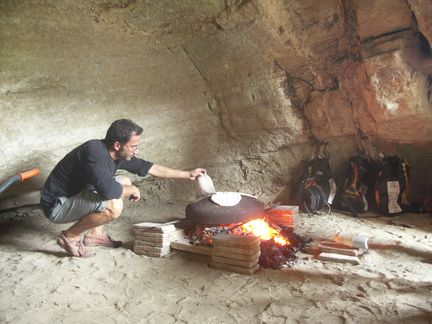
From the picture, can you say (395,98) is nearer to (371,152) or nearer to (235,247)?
(371,152)

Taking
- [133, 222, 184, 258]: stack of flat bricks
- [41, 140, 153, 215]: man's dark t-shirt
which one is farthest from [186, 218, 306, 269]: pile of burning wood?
[41, 140, 153, 215]: man's dark t-shirt

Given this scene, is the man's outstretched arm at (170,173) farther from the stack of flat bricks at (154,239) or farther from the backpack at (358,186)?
the backpack at (358,186)

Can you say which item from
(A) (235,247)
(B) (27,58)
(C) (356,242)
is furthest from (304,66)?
(B) (27,58)


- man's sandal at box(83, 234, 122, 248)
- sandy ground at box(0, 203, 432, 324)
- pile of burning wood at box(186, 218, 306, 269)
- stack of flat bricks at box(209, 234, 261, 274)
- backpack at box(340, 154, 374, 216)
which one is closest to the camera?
sandy ground at box(0, 203, 432, 324)

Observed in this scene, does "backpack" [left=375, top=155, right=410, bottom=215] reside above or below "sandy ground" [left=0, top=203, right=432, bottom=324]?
above

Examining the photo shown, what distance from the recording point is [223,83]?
5.57 meters

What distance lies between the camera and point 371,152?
5586 millimetres

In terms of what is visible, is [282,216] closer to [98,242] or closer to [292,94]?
[292,94]

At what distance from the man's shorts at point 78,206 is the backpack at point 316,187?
309 centimetres

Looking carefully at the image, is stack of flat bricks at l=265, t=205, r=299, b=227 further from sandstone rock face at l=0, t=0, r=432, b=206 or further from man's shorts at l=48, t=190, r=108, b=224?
man's shorts at l=48, t=190, r=108, b=224

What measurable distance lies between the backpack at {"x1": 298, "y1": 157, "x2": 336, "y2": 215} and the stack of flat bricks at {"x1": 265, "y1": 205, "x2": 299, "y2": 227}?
834 mm

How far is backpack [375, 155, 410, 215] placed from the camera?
5.08 m

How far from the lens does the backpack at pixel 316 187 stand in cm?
536

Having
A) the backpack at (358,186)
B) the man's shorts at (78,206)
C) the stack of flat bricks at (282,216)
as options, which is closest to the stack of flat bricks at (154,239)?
the man's shorts at (78,206)
